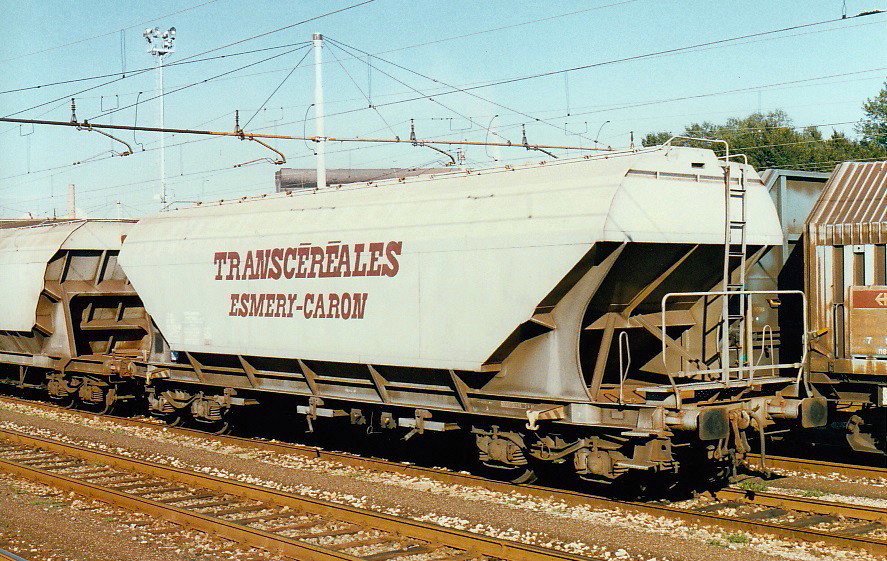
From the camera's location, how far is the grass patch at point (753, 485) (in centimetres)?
1116

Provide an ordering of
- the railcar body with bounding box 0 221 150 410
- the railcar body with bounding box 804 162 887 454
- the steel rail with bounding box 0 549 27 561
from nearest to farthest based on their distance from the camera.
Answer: the steel rail with bounding box 0 549 27 561
the railcar body with bounding box 804 162 887 454
the railcar body with bounding box 0 221 150 410

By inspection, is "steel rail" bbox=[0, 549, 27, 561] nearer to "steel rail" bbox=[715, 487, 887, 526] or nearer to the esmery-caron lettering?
the esmery-caron lettering

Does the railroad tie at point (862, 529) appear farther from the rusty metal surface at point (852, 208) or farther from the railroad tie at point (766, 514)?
the rusty metal surface at point (852, 208)

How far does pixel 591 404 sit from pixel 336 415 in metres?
4.46

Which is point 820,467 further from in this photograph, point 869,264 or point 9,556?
point 9,556

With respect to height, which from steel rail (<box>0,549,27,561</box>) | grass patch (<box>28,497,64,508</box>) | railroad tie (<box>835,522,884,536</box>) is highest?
steel rail (<box>0,549,27,561</box>)

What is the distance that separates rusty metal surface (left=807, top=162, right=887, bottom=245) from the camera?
1215 centimetres

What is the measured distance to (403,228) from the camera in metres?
11.7

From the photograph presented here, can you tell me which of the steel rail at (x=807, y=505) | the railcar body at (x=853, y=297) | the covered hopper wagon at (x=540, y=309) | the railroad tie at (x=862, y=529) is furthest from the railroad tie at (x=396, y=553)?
the railcar body at (x=853, y=297)

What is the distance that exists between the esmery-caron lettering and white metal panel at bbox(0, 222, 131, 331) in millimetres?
6349

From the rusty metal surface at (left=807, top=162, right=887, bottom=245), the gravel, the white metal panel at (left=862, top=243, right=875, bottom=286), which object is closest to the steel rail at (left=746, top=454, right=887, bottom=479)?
the white metal panel at (left=862, top=243, right=875, bottom=286)

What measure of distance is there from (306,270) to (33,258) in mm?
9376

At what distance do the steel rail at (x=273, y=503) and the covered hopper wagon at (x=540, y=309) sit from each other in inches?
75.4

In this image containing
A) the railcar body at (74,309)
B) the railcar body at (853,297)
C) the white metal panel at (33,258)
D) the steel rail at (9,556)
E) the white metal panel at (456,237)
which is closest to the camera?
the steel rail at (9,556)
